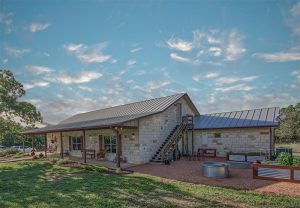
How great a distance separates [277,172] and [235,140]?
25.0ft

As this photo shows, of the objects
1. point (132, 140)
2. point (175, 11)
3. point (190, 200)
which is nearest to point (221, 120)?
point (132, 140)

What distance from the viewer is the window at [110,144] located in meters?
18.1

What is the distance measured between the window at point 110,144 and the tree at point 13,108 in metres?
11.2

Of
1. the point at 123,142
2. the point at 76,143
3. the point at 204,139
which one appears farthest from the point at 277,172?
the point at 76,143

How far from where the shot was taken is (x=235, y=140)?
17.7 metres

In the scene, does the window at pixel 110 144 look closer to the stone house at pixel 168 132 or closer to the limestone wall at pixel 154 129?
the stone house at pixel 168 132

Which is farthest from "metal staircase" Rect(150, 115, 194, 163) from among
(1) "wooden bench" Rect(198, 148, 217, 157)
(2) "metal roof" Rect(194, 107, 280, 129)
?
(1) "wooden bench" Rect(198, 148, 217, 157)

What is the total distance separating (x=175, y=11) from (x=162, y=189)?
8.80 metres

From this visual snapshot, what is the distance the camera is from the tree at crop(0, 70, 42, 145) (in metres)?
23.6

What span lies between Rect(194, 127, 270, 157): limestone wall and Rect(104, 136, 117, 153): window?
6.53 meters

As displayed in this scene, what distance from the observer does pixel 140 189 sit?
29.3ft

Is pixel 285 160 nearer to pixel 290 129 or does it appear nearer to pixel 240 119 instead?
pixel 240 119

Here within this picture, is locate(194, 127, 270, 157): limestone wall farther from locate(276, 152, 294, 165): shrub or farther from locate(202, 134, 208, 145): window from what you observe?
locate(276, 152, 294, 165): shrub

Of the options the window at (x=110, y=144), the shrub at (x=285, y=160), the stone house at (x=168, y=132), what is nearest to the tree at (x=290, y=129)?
the stone house at (x=168, y=132)
